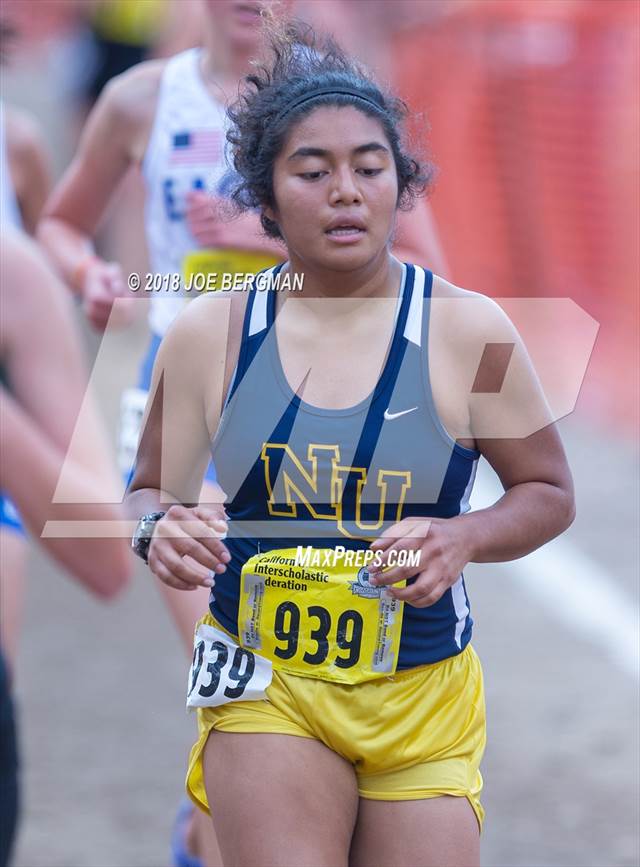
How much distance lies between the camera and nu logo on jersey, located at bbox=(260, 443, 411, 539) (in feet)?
8.27

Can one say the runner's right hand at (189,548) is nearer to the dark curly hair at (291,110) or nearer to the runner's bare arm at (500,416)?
the runner's bare arm at (500,416)

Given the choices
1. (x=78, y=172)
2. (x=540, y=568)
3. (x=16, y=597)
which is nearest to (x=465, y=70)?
(x=540, y=568)

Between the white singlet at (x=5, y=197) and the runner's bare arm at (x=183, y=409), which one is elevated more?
the white singlet at (x=5, y=197)

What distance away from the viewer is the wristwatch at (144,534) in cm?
257

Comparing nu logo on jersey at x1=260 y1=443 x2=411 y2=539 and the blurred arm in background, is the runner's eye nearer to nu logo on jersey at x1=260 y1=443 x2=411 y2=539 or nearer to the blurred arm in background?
nu logo on jersey at x1=260 y1=443 x2=411 y2=539

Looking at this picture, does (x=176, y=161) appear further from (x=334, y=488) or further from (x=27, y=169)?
(x=334, y=488)

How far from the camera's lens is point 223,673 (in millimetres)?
2633

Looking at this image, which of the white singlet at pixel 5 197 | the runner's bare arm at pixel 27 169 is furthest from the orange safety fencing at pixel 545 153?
the white singlet at pixel 5 197

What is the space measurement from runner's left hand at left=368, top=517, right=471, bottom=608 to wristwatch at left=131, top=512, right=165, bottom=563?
1.19ft

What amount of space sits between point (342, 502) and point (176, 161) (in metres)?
1.83

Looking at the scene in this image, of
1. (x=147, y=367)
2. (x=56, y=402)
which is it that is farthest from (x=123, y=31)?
(x=56, y=402)

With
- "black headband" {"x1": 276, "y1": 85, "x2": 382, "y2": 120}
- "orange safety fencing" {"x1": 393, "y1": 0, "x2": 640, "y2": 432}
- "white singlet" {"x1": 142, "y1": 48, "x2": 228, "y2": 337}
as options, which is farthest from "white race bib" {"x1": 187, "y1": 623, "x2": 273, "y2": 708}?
"orange safety fencing" {"x1": 393, "y1": 0, "x2": 640, "y2": 432}

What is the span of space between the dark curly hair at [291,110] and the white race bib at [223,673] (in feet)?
2.29

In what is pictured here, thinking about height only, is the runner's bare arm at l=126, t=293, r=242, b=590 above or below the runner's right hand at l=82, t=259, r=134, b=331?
below
